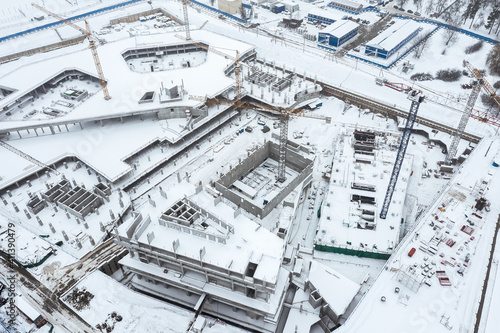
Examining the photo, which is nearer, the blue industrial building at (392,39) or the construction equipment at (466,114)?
the construction equipment at (466,114)

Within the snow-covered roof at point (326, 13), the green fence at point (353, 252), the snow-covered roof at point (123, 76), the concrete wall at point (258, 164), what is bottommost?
the green fence at point (353, 252)

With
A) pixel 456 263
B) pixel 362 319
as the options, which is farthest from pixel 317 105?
pixel 362 319

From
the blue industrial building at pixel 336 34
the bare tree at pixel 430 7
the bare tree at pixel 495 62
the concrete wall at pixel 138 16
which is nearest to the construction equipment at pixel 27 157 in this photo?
the concrete wall at pixel 138 16

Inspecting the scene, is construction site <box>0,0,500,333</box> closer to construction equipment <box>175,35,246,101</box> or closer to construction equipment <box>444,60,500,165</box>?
construction equipment <box>444,60,500,165</box>

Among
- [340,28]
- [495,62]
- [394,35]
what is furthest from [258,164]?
[495,62]

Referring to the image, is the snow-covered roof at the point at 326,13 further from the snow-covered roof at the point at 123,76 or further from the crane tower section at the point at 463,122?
the crane tower section at the point at 463,122

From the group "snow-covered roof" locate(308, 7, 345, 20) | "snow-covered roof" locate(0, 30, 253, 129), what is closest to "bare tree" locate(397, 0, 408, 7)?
"snow-covered roof" locate(308, 7, 345, 20)
